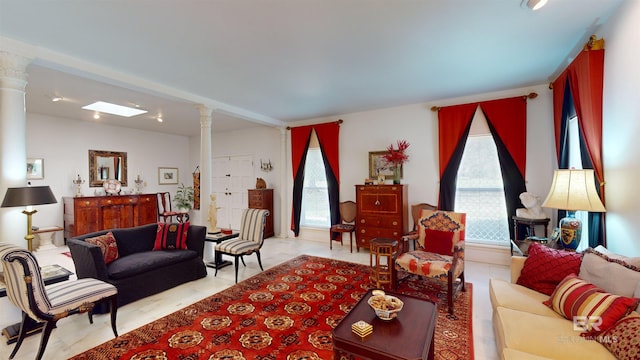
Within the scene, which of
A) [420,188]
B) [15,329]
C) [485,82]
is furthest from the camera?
[420,188]

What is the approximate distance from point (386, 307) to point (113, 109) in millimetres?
5777

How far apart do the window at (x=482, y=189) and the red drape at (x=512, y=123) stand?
0.56 feet

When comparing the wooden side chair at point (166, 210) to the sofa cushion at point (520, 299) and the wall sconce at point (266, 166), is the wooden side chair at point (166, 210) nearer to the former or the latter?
the wall sconce at point (266, 166)

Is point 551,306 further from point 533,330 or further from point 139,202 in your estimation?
point 139,202

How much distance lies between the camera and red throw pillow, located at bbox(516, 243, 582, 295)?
2.02 metres

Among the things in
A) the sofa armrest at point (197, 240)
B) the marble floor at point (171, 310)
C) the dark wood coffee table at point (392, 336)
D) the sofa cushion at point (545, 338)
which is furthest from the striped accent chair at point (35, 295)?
the sofa cushion at point (545, 338)

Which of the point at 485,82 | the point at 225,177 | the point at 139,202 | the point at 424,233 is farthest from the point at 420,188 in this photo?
the point at 139,202

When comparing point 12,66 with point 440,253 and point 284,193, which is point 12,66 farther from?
point 440,253

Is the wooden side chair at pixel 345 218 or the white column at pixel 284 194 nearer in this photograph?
the wooden side chair at pixel 345 218

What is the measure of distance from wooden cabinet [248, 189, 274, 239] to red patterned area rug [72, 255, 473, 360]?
8.73ft

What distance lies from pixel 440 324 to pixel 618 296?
1.31m

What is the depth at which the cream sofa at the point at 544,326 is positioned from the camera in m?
1.44

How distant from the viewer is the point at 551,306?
1.88m

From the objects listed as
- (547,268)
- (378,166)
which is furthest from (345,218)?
(547,268)
